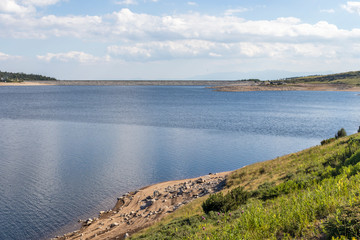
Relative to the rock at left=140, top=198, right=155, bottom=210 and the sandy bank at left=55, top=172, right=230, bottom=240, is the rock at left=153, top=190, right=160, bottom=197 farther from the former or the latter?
the rock at left=140, top=198, right=155, bottom=210

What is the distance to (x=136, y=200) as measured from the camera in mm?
22703

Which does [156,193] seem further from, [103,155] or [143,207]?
[103,155]

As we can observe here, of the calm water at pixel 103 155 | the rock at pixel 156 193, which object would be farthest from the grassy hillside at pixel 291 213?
the calm water at pixel 103 155

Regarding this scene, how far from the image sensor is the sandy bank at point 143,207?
17562mm

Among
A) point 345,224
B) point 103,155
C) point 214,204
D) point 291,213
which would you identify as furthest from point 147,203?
point 345,224

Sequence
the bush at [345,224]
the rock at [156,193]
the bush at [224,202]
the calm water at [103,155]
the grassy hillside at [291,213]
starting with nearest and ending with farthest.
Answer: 1. the bush at [345,224]
2. the grassy hillside at [291,213]
3. the bush at [224,202]
4. the calm water at [103,155]
5. the rock at [156,193]

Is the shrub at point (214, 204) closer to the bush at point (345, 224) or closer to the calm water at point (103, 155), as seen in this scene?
the bush at point (345, 224)

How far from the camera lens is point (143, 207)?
70.4 ft

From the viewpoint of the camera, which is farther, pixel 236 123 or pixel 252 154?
pixel 236 123

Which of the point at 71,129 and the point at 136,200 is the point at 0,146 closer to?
the point at 71,129

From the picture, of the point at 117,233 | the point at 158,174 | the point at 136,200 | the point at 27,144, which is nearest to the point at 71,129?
the point at 27,144

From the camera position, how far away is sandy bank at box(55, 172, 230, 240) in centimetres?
1756

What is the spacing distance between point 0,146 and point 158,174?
24177 millimetres

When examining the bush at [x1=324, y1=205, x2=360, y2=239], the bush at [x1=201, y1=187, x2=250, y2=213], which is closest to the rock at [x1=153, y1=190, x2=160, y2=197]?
the bush at [x1=201, y1=187, x2=250, y2=213]
